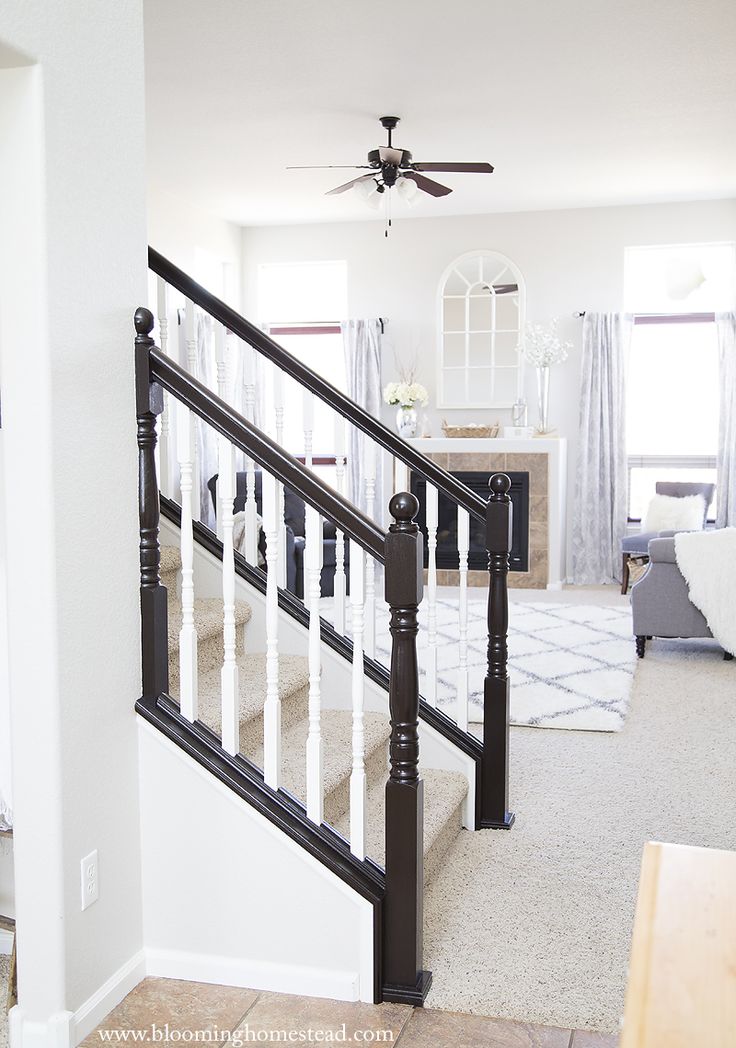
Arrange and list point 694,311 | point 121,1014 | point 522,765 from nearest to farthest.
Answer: point 121,1014 < point 522,765 < point 694,311

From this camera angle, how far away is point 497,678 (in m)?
3.34

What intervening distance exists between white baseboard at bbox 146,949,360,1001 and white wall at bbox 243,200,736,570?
265 inches

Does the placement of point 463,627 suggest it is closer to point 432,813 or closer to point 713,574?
point 432,813

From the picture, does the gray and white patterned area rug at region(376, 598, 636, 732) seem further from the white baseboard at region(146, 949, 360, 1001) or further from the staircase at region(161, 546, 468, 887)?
the white baseboard at region(146, 949, 360, 1001)

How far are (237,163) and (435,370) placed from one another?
275 cm

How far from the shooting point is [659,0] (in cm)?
416

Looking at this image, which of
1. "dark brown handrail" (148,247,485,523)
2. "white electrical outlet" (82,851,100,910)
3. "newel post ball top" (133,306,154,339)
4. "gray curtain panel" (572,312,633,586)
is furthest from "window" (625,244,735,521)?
"white electrical outlet" (82,851,100,910)

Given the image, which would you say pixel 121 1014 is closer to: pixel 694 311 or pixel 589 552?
pixel 589 552

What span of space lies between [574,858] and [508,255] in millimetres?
6471

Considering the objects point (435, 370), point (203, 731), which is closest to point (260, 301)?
point (435, 370)

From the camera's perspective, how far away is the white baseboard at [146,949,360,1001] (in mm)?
2385

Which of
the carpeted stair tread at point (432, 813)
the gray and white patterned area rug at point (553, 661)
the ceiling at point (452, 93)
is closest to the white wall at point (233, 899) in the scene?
the carpeted stair tread at point (432, 813)

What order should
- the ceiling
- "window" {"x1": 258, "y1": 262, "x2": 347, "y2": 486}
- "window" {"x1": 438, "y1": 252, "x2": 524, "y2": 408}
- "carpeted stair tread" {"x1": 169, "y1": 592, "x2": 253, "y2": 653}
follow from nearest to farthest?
"carpeted stair tread" {"x1": 169, "y1": 592, "x2": 253, "y2": 653} → the ceiling → "window" {"x1": 438, "y1": 252, "x2": 524, "y2": 408} → "window" {"x1": 258, "y1": 262, "x2": 347, "y2": 486}

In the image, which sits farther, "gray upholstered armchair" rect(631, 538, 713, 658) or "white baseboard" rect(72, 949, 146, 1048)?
"gray upholstered armchair" rect(631, 538, 713, 658)
